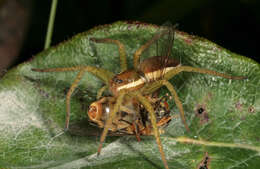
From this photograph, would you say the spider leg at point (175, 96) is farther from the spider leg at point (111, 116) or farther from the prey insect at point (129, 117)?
the spider leg at point (111, 116)

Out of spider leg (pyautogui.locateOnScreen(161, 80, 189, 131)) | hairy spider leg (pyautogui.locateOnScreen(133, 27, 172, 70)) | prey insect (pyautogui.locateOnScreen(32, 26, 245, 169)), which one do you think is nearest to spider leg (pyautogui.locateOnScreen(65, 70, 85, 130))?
prey insect (pyautogui.locateOnScreen(32, 26, 245, 169))

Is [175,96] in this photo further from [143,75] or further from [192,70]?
[143,75]

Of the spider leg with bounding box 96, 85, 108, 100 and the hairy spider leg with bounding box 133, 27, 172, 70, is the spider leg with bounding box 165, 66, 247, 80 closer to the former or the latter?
the hairy spider leg with bounding box 133, 27, 172, 70

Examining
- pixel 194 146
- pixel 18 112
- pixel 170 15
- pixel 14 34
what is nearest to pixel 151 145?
pixel 194 146

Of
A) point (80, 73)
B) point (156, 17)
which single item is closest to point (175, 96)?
point (80, 73)

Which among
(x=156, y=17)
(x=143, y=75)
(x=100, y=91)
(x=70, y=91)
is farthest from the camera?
(x=156, y=17)

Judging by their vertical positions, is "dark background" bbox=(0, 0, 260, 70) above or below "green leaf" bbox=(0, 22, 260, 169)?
above
